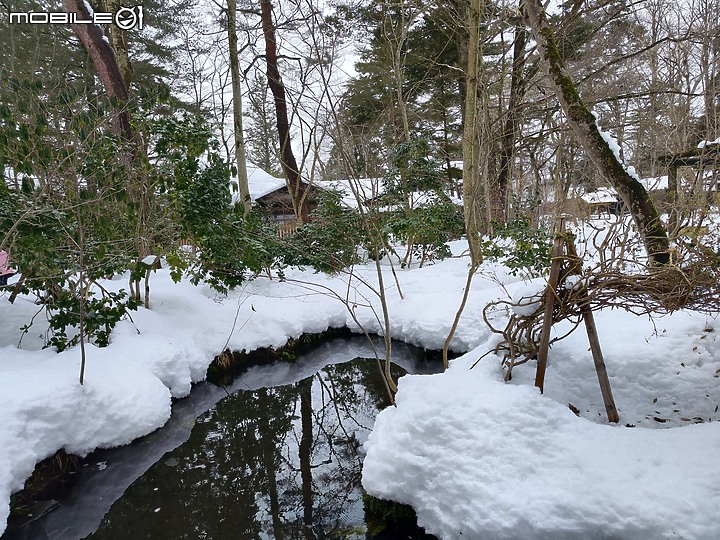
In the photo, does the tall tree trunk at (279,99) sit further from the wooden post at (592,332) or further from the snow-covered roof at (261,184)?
the wooden post at (592,332)

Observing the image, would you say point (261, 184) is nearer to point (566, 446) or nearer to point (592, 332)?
point (592, 332)

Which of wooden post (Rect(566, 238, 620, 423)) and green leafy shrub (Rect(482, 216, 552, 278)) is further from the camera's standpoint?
green leafy shrub (Rect(482, 216, 552, 278))

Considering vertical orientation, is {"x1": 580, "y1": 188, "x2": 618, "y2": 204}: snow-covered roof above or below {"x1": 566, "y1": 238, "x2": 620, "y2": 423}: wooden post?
above

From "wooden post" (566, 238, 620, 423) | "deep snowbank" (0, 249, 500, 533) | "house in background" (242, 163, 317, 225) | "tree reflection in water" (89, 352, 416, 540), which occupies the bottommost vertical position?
"tree reflection in water" (89, 352, 416, 540)

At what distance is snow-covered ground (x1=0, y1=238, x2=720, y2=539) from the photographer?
6.31 feet

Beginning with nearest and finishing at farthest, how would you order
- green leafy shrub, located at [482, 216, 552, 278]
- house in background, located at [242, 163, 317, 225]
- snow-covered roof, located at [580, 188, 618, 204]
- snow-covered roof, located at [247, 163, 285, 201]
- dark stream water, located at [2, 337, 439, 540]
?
dark stream water, located at [2, 337, 439, 540] → green leafy shrub, located at [482, 216, 552, 278] → snow-covered roof, located at [580, 188, 618, 204] → snow-covered roof, located at [247, 163, 285, 201] → house in background, located at [242, 163, 317, 225]

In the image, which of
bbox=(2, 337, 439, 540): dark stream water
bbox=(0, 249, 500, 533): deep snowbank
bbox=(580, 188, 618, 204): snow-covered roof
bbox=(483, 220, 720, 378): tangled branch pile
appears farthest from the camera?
bbox=(580, 188, 618, 204): snow-covered roof

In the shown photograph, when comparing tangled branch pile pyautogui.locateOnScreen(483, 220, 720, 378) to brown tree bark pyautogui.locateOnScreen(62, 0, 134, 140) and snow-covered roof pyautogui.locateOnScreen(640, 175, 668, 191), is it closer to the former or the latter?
snow-covered roof pyautogui.locateOnScreen(640, 175, 668, 191)

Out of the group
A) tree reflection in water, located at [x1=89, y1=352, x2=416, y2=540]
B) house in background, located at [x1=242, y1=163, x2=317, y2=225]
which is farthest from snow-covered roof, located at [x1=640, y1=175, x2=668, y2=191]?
house in background, located at [x1=242, y1=163, x2=317, y2=225]

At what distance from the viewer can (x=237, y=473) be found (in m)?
3.56

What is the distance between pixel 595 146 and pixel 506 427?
2.69m

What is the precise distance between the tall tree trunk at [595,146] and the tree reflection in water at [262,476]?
309 centimetres

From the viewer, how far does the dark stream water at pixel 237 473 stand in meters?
2.94

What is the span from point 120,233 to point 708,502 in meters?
5.62
